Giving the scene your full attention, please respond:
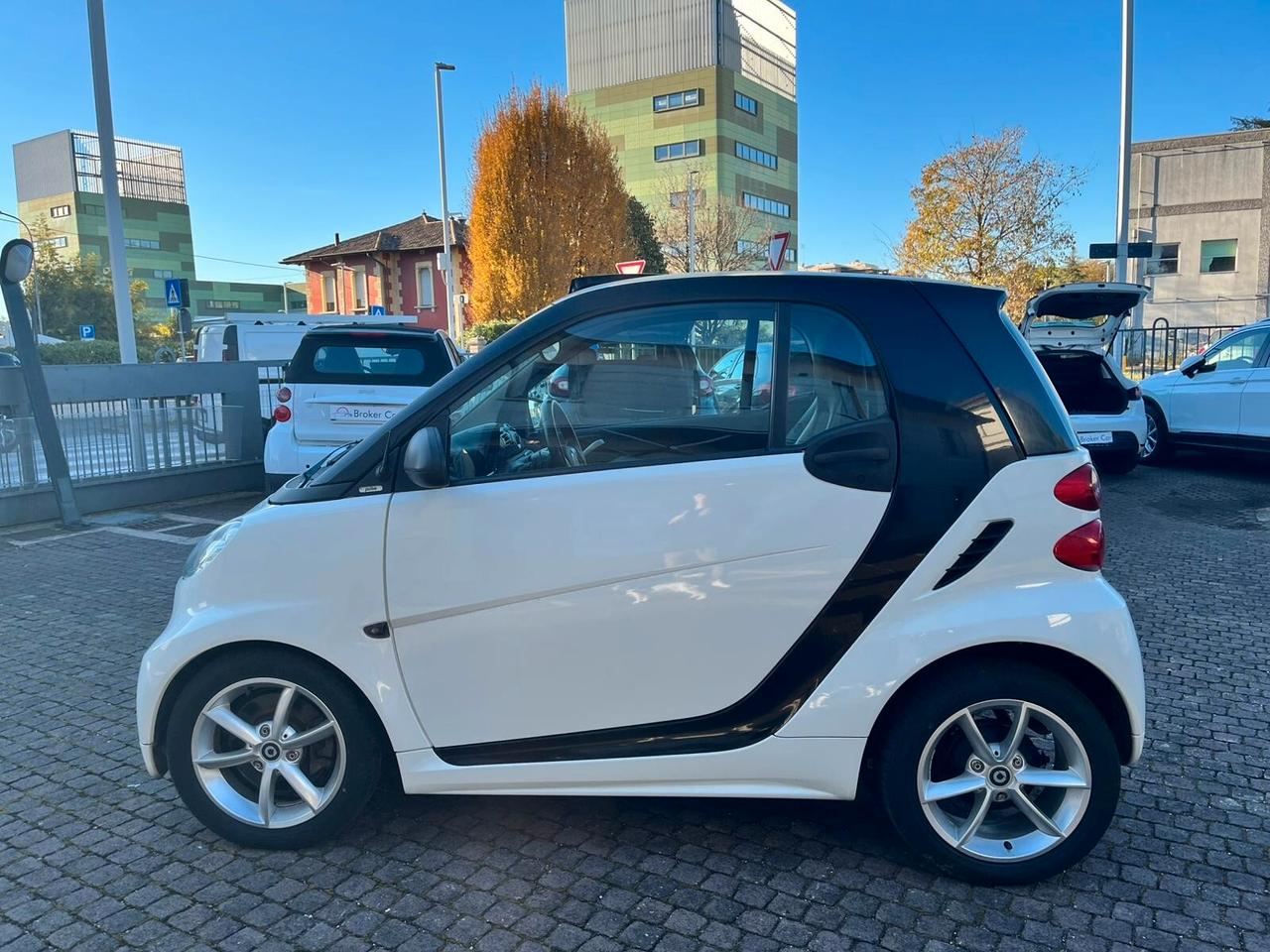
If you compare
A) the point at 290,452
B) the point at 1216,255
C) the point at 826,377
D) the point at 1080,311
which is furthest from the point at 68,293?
the point at 826,377

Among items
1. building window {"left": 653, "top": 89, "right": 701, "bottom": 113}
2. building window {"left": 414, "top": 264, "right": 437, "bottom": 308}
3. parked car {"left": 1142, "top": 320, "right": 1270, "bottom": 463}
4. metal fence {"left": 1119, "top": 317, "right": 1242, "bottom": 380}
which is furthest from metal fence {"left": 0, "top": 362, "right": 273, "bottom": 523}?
building window {"left": 653, "top": 89, "right": 701, "bottom": 113}

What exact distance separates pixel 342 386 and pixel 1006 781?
7177 millimetres

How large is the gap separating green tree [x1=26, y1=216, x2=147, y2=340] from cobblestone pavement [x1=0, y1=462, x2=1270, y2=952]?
61232 millimetres

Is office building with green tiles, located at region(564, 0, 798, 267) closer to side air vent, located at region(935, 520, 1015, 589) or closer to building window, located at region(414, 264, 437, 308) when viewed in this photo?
building window, located at region(414, 264, 437, 308)

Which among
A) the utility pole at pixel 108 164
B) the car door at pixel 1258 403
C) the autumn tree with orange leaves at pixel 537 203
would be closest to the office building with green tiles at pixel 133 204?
the autumn tree with orange leaves at pixel 537 203

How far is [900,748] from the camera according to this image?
282 cm

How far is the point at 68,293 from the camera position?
58.8 m

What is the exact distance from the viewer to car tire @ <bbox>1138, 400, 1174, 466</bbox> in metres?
11.8

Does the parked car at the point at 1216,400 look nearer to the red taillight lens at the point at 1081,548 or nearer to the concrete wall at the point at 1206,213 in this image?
the red taillight lens at the point at 1081,548

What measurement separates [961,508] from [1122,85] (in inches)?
668

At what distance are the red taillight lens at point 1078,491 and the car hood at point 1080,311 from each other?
293 inches

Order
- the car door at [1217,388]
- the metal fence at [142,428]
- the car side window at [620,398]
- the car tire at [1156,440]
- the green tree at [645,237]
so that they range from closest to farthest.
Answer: the car side window at [620,398]
the metal fence at [142,428]
the car door at [1217,388]
the car tire at [1156,440]
the green tree at [645,237]

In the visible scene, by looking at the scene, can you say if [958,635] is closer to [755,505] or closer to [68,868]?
[755,505]

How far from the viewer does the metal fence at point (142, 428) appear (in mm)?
8859
